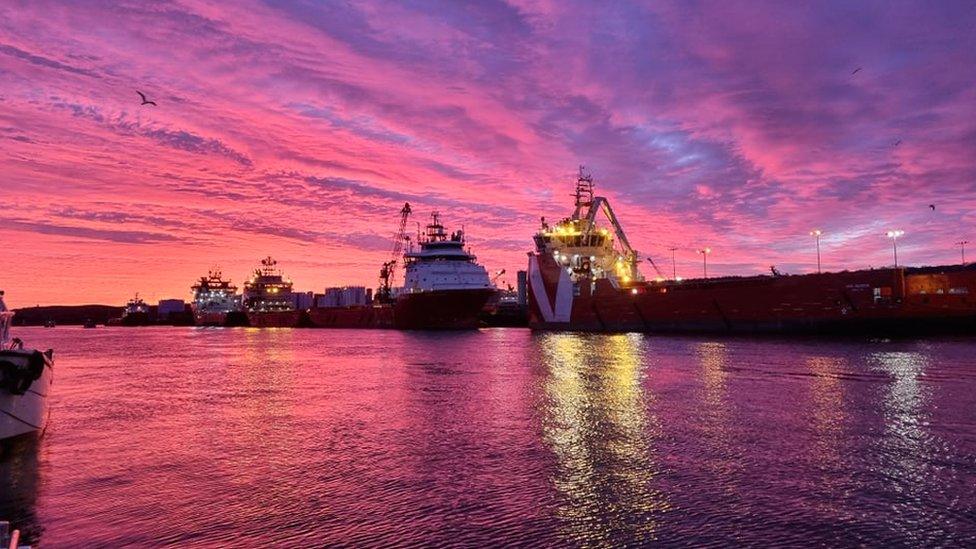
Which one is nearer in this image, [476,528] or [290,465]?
[476,528]

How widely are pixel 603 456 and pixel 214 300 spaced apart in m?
173

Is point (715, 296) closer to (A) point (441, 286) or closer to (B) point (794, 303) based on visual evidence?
(B) point (794, 303)

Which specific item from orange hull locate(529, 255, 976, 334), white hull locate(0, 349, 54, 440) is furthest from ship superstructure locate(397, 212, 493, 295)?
white hull locate(0, 349, 54, 440)

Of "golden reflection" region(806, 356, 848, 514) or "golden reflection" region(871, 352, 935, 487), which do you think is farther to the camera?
"golden reflection" region(871, 352, 935, 487)

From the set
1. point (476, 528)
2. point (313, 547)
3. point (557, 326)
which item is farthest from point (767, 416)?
point (557, 326)

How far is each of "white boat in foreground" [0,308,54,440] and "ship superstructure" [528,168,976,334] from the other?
53658 millimetres

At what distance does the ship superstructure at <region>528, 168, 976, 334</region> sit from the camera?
49.4 meters

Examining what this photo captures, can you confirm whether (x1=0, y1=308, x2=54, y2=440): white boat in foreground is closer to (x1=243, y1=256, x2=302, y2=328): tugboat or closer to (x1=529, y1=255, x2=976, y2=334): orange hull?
(x1=529, y1=255, x2=976, y2=334): orange hull

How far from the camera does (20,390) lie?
44.8 ft

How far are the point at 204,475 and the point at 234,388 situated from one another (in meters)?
16.5

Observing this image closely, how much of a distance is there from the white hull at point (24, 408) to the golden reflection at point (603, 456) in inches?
470

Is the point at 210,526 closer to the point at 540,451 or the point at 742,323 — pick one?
the point at 540,451

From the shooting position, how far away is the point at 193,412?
19.8m

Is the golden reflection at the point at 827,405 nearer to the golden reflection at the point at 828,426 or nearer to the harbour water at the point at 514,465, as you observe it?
the golden reflection at the point at 828,426
